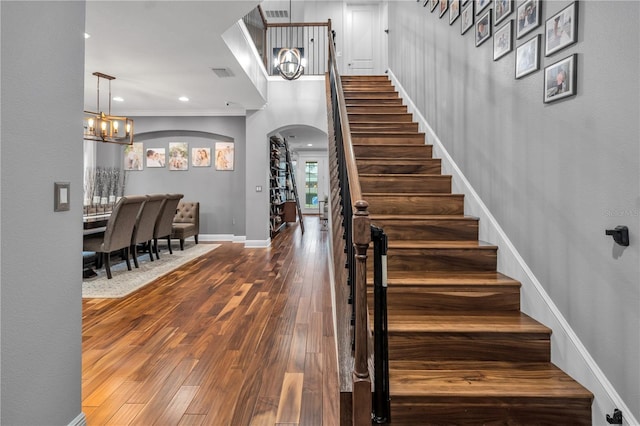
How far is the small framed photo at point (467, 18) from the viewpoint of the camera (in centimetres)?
296

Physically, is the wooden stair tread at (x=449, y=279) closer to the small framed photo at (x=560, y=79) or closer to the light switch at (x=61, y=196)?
the small framed photo at (x=560, y=79)

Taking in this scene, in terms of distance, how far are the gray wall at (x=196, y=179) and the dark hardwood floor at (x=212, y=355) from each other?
12.2 ft

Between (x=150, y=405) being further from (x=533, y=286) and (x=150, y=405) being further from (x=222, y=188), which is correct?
(x=222, y=188)

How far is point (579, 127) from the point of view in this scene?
1.73m

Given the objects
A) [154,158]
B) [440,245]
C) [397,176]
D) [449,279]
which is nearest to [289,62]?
[397,176]

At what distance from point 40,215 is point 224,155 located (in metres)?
6.94

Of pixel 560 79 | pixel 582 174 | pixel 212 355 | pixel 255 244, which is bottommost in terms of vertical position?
pixel 212 355

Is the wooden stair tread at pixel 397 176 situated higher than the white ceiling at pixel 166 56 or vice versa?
the white ceiling at pixel 166 56

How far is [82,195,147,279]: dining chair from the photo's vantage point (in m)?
4.38

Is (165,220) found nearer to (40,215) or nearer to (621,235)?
(40,215)

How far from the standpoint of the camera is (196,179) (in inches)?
318

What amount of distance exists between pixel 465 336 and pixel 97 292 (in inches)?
148

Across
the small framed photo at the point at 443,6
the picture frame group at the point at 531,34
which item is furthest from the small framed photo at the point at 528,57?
the small framed photo at the point at 443,6

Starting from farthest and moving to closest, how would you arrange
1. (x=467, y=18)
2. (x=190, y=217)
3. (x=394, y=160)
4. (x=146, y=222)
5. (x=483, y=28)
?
(x=190, y=217) → (x=146, y=222) → (x=394, y=160) → (x=467, y=18) → (x=483, y=28)
